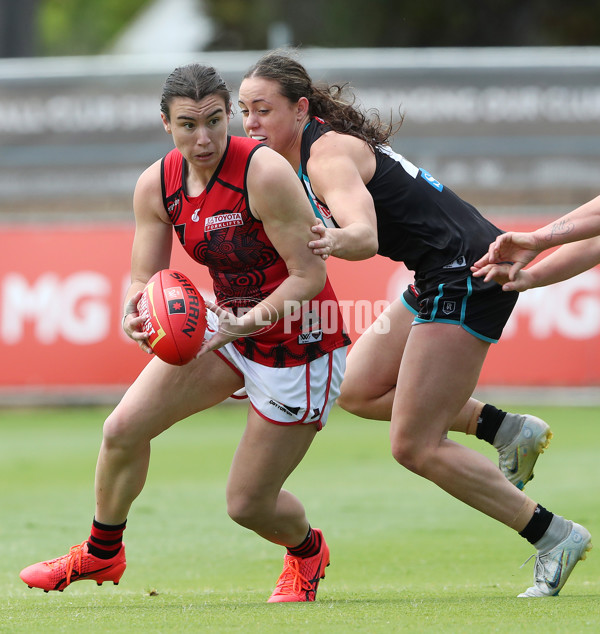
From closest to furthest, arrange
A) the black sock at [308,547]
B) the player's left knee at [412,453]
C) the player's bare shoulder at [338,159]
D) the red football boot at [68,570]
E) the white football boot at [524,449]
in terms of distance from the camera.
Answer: the player's bare shoulder at [338,159], the red football boot at [68,570], the player's left knee at [412,453], the black sock at [308,547], the white football boot at [524,449]

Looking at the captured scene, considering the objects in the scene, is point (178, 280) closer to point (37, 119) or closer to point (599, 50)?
point (37, 119)

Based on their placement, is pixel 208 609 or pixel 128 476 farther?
pixel 128 476

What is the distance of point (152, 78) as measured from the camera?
14.6 meters

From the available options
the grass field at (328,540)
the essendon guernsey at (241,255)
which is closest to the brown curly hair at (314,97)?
the essendon guernsey at (241,255)

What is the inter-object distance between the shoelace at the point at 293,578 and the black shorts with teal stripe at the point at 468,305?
123 cm

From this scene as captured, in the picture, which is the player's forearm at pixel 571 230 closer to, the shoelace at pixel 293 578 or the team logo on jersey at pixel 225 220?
the team logo on jersey at pixel 225 220

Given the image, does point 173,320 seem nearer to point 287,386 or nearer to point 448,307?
point 287,386

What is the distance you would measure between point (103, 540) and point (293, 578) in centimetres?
87

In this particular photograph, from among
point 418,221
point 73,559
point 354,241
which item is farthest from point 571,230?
point 73,559

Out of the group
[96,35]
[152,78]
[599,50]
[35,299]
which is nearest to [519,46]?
[599,50]

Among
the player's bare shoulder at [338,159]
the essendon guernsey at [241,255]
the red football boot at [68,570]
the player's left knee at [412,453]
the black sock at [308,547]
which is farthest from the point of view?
the black sock at [308,547]

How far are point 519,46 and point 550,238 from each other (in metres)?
22.4

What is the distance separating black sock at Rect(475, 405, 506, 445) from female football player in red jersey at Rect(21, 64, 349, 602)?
89 cm

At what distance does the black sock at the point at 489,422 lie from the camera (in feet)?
17.7
